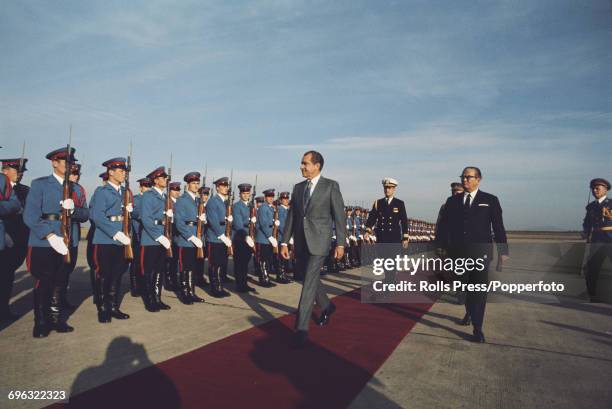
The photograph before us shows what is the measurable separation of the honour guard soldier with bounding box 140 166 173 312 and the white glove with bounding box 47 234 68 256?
1.53 meters

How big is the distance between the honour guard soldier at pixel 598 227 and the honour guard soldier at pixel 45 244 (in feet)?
25.4

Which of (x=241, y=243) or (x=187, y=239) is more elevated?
(x=187, y=239)

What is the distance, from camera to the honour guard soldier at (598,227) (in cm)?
718

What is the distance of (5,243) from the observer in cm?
511

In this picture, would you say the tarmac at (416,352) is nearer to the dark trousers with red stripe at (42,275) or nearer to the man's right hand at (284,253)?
the dark trousers with red stripe at (42,275)

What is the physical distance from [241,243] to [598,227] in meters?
6.15

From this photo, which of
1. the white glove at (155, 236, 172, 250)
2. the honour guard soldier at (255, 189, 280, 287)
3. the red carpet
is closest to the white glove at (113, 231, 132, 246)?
the white glove at (155, 236, 172, 250)

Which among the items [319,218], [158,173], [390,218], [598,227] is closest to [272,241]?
[390,218]

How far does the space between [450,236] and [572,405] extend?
2691 mm

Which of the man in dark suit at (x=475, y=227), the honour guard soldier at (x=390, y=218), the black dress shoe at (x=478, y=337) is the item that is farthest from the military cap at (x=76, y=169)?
the black dress shoe at (x=478, y=337)

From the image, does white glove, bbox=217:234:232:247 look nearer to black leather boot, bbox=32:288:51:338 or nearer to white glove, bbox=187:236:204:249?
white glove, bbox=187:236:204:249

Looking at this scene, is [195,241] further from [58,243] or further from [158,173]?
[58,243]

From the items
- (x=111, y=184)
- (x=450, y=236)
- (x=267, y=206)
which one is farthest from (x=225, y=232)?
(x=450, y=236)

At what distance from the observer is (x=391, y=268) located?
743cm
